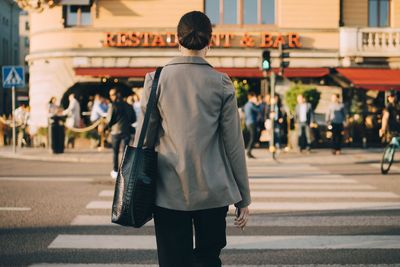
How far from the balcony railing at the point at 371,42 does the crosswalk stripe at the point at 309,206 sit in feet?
49.0

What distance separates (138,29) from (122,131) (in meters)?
11.9

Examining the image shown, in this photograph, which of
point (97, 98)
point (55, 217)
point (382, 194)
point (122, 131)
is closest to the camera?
point (55, 217)

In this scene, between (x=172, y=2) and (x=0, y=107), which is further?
(x=0, y=107)

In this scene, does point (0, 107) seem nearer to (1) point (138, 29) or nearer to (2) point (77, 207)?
(1) point (138, 29)

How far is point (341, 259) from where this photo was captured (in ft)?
17.7

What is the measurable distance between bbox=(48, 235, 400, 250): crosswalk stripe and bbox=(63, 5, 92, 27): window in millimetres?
18263

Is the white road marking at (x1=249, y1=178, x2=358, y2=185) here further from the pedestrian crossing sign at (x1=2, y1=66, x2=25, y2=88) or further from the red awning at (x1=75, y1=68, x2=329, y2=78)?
the red awning at (x1=75, y1=68, x2=329, y2=78)

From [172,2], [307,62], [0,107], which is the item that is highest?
[172,2]

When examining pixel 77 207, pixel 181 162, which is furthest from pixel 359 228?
pixel 181 162

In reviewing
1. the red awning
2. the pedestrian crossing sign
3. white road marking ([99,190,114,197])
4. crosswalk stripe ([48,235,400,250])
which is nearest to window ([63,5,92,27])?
the red awning

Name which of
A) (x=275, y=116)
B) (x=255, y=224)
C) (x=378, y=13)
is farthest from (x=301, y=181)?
(x=378, y=13)

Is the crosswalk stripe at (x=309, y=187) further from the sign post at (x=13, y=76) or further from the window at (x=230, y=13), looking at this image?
the window at (x=230, y=13)

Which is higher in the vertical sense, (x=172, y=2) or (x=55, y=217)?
(x=172, y=2)

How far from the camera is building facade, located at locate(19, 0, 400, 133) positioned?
75.0 ft
